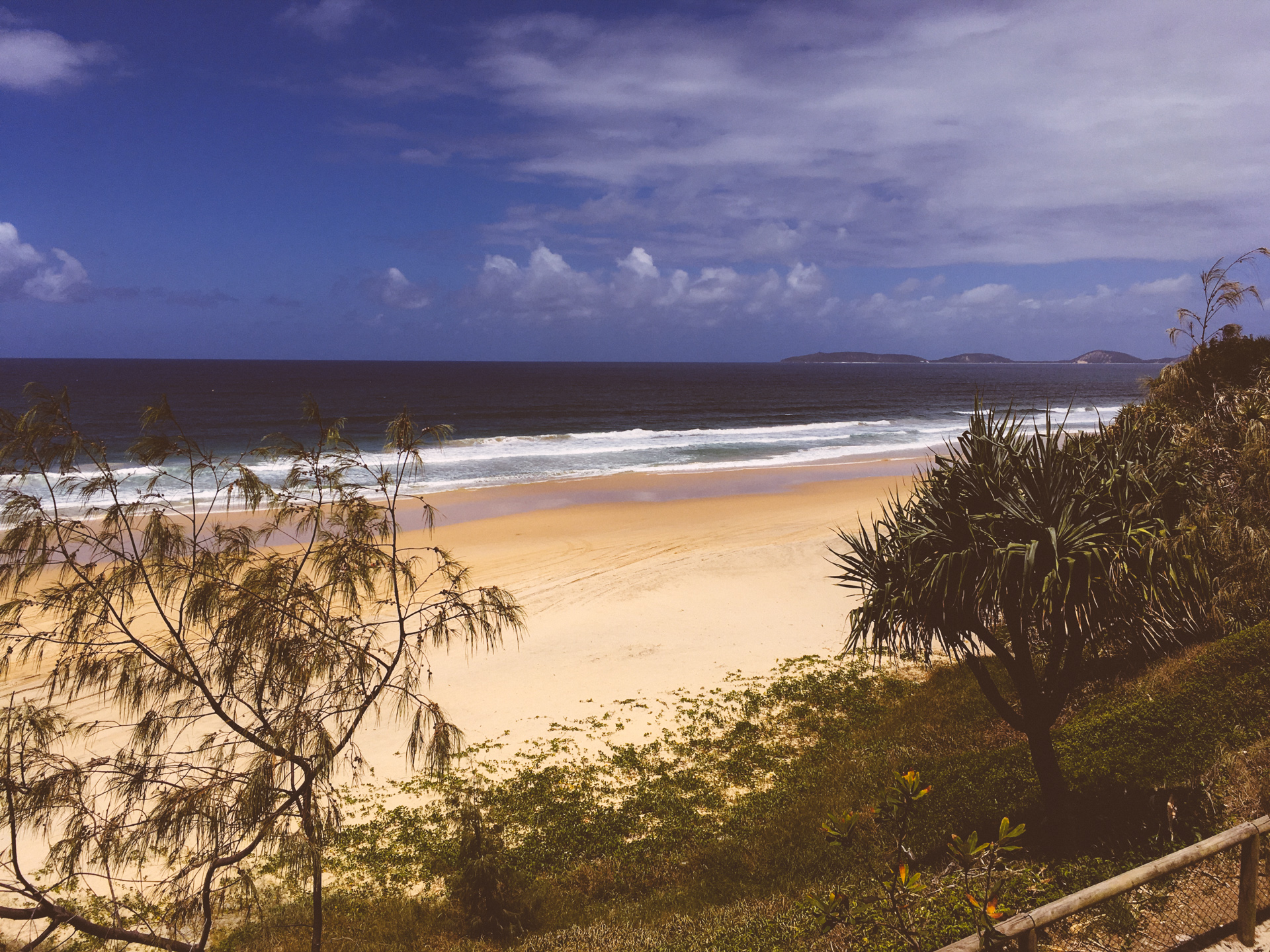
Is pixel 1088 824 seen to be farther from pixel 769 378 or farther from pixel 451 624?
pixel 769 378

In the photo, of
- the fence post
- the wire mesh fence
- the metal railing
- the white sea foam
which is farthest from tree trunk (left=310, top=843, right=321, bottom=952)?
the white sea foam

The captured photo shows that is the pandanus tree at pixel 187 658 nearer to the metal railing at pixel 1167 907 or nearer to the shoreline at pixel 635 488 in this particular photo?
the metal railing at pixel 1167 907

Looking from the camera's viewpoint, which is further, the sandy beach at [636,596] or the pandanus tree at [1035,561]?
the sandy beach at [636,596]

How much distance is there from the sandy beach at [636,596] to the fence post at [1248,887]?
891 centimetres

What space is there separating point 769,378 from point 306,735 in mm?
149949

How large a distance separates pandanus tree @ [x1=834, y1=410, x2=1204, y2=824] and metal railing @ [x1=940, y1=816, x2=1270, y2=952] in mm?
A: 1487

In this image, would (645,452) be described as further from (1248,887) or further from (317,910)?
(1248,887)

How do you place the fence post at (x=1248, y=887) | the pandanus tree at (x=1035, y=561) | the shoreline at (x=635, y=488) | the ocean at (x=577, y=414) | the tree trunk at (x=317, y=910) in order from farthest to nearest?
the ocean at (x=577, y=414) < the shoreline at (x=635, y=488) < the pandanus tree at (x=1035, y=561) < the tree trunk at (x=317, y=910) < the fence post at (x=1248, y=887)

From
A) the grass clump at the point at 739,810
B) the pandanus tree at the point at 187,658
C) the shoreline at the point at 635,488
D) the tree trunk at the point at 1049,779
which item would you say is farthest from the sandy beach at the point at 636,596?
the tree trunk at the point at 1049,779

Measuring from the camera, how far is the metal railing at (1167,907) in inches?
180

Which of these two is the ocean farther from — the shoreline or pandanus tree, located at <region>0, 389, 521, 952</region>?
pandanus tree, located at <region>0, 389, 521, 952</region>

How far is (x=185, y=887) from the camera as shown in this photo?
5211 millimetres

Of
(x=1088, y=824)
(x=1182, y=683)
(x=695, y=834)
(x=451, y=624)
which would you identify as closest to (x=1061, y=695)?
(x=1088, y=824)

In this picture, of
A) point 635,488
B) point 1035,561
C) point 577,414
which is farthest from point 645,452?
point 1035,561
